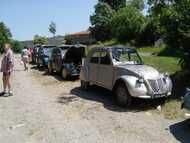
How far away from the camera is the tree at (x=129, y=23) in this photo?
49.7 meters

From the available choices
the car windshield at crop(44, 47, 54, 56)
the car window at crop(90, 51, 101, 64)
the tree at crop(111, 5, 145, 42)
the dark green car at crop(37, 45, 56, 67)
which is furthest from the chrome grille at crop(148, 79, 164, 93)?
the tree at crop(111, 5, 145, 42)

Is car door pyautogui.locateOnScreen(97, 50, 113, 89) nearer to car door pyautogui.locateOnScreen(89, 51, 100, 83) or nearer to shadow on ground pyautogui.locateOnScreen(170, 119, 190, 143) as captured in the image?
car door pyautogui.locateOnScreen(89, 51, 100, 83)

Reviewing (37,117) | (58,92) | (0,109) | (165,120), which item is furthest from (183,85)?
(0,109)

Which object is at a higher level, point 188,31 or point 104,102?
point 188,31

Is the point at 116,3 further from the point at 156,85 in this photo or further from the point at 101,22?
the point at 156,85

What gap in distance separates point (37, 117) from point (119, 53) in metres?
3.77

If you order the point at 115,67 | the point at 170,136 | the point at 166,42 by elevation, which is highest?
the point at 166,42

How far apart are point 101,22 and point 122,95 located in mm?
56027

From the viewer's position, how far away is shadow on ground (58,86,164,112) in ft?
32.3

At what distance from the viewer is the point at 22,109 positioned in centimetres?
Result: 1013

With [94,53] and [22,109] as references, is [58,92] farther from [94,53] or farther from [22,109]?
[22,109]

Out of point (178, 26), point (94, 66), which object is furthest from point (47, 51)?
point (178, 26)

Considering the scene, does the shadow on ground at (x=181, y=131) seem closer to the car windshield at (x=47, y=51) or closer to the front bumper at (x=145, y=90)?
the front bumper at (x=145, y=90)

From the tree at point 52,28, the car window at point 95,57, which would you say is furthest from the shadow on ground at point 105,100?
the tree at point 52,28
